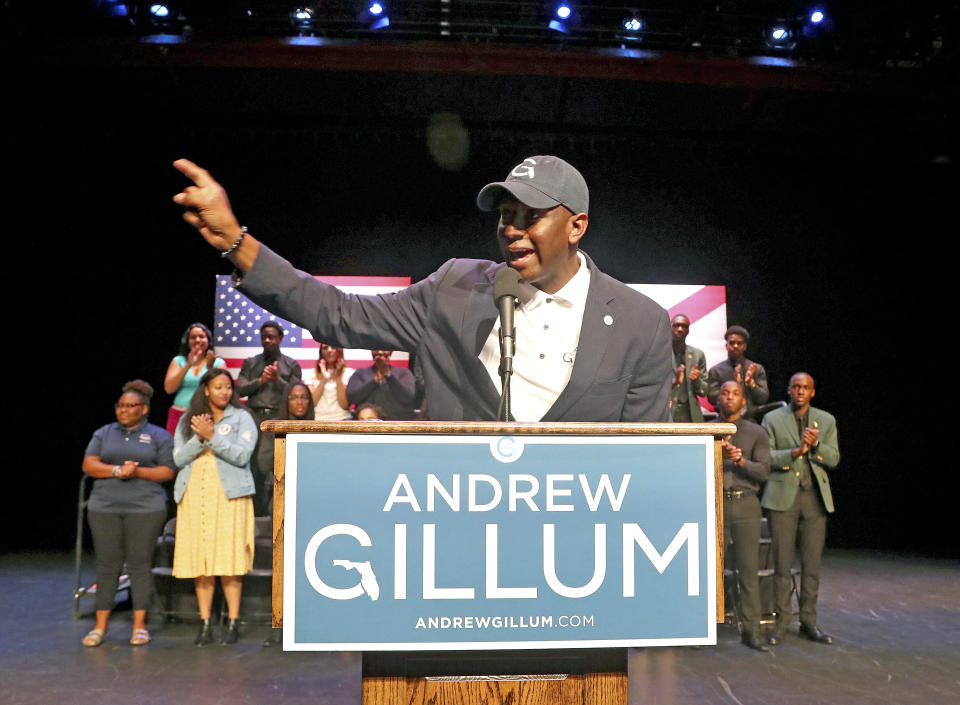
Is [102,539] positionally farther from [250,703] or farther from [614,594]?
[614,594]

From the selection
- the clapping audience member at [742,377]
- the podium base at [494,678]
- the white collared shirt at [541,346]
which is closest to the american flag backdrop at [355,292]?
the clapping audience member at [742,377]

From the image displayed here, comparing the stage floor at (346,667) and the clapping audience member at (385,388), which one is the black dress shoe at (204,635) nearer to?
the stage floor at (346,667)

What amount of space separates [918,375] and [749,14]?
5.12 m

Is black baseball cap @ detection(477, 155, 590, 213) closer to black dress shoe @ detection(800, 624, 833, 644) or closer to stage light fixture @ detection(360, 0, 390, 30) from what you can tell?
black dress shoe @ detection(800, 624, 833, 644)

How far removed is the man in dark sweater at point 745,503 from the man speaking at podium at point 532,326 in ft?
14.2

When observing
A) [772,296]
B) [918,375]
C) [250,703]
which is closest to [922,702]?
[250,703]

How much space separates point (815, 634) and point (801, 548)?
645mm

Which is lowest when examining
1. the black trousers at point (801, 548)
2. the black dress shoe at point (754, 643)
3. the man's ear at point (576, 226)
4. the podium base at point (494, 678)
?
the black dress shoe at point (754, 643)

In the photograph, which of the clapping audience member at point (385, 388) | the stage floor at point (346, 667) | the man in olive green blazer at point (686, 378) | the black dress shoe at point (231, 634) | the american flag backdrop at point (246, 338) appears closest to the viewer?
the stage floor at point (346, 667)

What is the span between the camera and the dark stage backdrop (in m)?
9.75

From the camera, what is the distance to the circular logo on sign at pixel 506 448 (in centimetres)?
153

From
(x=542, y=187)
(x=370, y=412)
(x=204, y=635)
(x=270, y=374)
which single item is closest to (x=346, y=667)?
(x=204, y=635)

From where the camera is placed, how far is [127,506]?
20.0ft

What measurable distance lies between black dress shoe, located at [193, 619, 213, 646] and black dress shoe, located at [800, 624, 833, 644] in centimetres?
434
